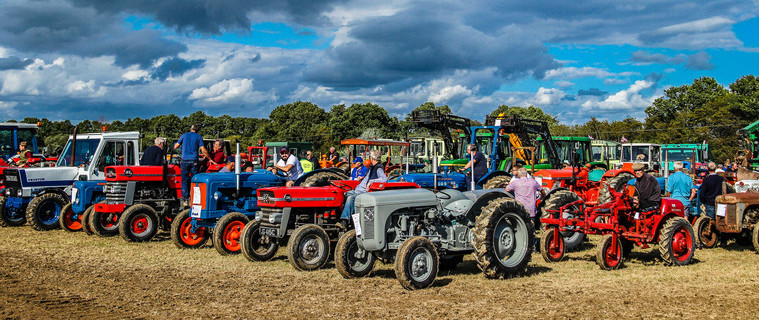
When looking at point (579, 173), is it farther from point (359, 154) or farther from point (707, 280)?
point (359, 154)

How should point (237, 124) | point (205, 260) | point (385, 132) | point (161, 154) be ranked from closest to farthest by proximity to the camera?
point (205, 260)
point (161, 154)
point (385, 132)
point (237, 124)

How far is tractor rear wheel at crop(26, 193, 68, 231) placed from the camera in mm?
13297

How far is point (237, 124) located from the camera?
222 feet

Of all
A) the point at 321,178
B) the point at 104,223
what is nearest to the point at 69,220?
the point at 104,223

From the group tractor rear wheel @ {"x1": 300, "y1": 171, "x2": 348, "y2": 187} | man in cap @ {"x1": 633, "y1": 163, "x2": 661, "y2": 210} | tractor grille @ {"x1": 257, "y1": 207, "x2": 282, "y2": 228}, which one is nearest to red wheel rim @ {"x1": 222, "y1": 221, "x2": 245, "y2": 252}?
tractor grille @ {"x1": 257, "y1": 207, "x2": 282, "y2": 228}

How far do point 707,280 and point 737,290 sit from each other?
2.06 ft

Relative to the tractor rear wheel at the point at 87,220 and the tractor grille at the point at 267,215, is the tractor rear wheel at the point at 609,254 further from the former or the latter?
the tractor rear wheel at the point at 87,220

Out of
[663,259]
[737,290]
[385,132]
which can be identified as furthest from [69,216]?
[385,132]

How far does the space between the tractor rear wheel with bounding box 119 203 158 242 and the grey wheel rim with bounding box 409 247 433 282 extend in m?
5.94

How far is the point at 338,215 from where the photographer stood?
358 inches

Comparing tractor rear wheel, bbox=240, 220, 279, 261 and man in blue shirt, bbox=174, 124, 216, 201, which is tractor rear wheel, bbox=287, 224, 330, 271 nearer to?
tractor rear wheel, bbox=240, 220, 279, 261

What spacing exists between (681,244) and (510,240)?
9.03ft

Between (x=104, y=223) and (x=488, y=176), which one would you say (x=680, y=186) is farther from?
(x=104, y=223)

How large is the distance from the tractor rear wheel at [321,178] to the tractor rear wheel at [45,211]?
5549mm
